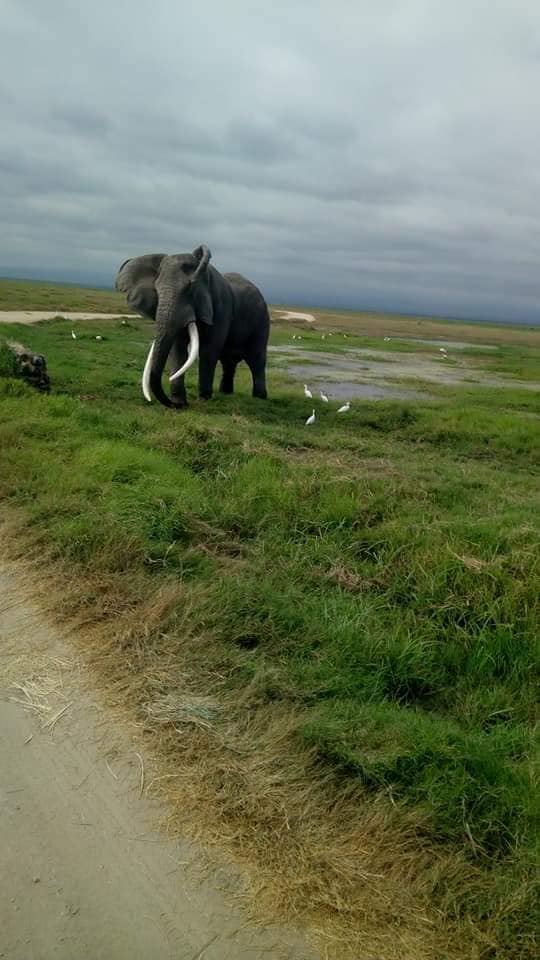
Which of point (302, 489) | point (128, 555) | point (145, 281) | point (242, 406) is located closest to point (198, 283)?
point (145, 281)

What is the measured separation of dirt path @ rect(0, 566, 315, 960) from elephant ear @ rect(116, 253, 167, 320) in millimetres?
7941

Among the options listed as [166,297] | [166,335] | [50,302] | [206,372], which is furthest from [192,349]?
[50,302]

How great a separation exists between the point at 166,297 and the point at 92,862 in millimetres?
8125

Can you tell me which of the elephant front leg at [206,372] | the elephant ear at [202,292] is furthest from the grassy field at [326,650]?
the elephant front leg at [206,372]

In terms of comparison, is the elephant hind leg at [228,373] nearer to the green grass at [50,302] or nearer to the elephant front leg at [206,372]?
the elephant front leg at [206,372]

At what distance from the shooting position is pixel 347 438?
8812 mm

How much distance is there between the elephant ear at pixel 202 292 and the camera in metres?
9.59

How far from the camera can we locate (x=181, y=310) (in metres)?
9.40

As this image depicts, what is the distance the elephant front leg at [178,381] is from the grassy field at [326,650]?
2.53m

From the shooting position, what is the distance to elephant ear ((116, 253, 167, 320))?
32.7ft

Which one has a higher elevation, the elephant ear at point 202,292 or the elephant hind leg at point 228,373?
the elephant ear at point 202,292

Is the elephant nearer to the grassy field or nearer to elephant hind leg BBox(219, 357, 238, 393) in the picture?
elephant hind leg BBox(219, 357, 238, 393)

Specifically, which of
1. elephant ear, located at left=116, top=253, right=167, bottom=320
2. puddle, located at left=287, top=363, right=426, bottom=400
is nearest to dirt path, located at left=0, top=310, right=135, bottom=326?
puddle, located at left=287, top=363, right=426, bottom=400

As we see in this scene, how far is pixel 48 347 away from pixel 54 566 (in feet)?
47.9
